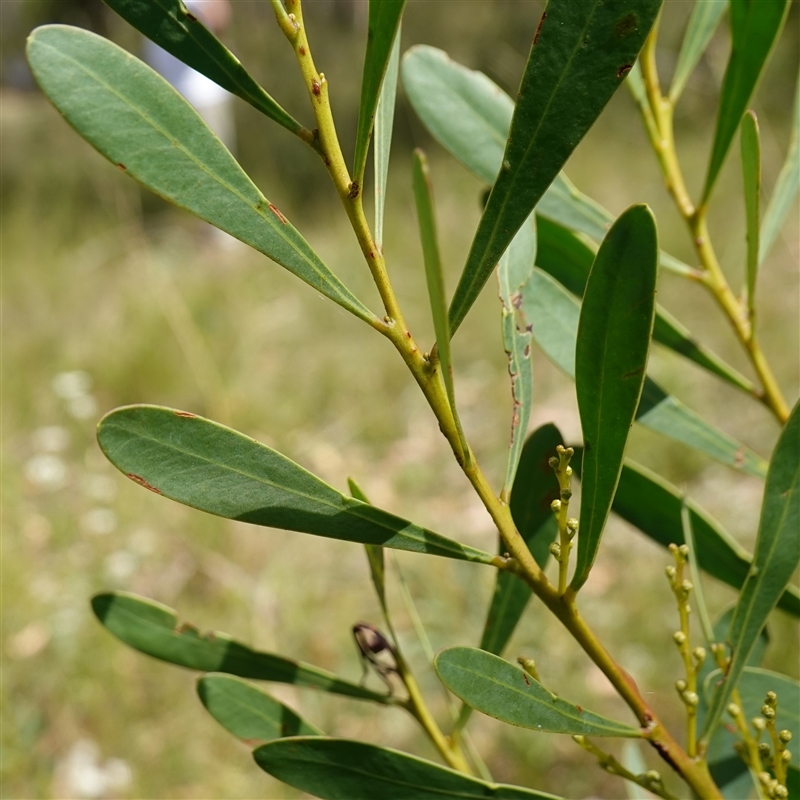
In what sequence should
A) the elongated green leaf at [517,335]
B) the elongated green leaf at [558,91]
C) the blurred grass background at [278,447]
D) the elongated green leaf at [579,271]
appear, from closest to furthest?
the elongated green leaf at [558,91], the elongated green leaf at [517,335], the elongated green leaf at [579,271], the blurred grass background at [278,447]

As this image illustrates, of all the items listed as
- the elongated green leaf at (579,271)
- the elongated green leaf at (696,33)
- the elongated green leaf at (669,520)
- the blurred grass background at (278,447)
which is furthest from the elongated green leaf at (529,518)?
the blurred grass background at (278,447)

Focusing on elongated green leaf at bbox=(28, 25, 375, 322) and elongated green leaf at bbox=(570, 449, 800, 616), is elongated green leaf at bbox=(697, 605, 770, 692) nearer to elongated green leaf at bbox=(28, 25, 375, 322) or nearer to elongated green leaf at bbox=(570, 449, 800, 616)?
elongated green leaf at bbox=(570, 449, 800, 616)

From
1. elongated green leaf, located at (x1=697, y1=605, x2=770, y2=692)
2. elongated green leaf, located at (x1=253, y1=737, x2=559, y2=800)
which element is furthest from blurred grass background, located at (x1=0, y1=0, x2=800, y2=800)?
elongated green leaf, located at (x1=253, y1=737, x2=559, y2=800)

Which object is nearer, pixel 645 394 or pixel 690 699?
pixel 690 699

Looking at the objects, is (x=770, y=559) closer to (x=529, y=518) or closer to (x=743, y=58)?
(x=529, y=518)

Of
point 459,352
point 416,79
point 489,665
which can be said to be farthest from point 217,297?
point 489,665

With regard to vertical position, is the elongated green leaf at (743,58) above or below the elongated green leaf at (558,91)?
above

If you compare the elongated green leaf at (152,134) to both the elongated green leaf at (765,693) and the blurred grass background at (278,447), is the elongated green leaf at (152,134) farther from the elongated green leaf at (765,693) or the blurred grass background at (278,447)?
the blurred grass background at (278,447)

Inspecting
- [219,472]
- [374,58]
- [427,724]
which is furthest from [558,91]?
[427,724]

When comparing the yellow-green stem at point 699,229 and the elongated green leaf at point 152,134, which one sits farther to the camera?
the yellow-green stem at point 699,229
